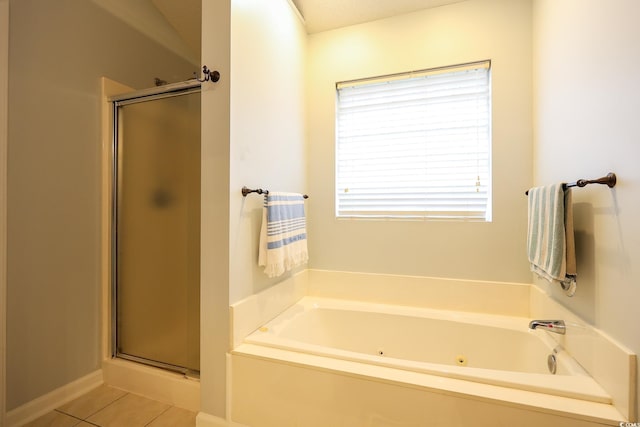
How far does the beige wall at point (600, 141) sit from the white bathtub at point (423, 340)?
1.06 ft

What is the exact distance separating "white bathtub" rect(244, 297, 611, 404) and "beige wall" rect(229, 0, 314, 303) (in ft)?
1.22

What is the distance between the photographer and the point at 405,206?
2.07 m

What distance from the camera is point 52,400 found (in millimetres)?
1646

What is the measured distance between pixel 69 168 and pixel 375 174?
6.58 feet

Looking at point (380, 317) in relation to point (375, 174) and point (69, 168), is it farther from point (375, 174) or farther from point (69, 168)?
point (69, 168)

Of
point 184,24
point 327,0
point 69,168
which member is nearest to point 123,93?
point 69,168

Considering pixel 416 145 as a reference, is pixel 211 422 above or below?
below

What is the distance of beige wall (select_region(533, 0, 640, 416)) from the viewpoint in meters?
0.95

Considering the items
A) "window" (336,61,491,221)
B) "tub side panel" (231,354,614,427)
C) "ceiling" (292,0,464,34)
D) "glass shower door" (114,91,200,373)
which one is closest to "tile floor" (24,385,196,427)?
"glass shower door" (114,91,200,373)

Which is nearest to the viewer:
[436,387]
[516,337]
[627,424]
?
[627,424]

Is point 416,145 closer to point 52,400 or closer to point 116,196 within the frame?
point 116,196

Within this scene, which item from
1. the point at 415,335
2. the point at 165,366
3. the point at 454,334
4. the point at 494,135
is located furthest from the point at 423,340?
the point at 165,366

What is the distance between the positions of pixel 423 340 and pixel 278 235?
1.17 metres

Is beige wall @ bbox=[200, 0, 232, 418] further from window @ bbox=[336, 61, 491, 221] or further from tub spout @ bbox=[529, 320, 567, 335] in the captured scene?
tub spout @ bbox=[529, 320, 567, 335]
